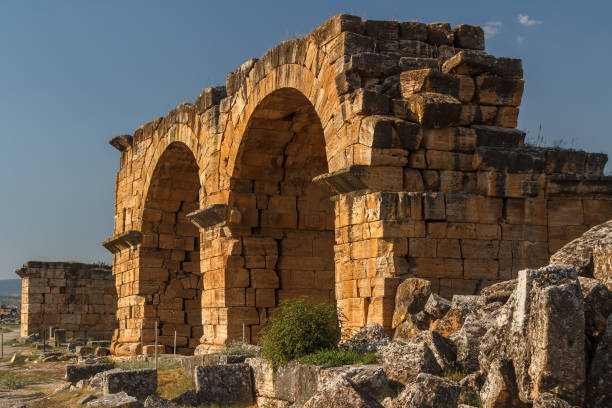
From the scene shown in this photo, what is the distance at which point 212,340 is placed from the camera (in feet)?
43.1

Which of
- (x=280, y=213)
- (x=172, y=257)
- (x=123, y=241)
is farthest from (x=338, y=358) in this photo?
(x=123, y=241)

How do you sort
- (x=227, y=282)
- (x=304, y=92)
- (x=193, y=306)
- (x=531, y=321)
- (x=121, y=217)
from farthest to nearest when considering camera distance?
(x=121, y=217), (x=193, y=306), (x=227, y=282), (x=304, y=92), (x=531, y=321)

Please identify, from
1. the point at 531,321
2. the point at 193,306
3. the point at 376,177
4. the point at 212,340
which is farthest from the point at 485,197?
the point at 193,306

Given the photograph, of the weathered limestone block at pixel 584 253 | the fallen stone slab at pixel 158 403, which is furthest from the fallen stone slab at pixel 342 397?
the fallen stone slab at pixel 158 403

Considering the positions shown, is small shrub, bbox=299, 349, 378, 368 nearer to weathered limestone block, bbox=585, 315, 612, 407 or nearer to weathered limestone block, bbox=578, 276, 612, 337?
weathered limestone block, bbox=578, 276, 612, 337

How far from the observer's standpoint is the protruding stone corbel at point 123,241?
17.9m

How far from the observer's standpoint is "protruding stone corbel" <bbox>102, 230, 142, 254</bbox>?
58.7 feet

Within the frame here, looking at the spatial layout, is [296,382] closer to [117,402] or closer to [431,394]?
[117,402]

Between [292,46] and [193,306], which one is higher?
[292,46]

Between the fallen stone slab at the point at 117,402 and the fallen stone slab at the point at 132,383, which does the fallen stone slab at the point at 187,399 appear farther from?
the fallen stone slab at the point at 132,383

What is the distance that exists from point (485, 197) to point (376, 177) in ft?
4.95

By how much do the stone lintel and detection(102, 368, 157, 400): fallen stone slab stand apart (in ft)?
10.5

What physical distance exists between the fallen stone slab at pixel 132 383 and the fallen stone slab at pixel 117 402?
18.7 inches

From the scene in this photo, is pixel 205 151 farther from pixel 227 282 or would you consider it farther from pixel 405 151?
pixel 405 151
